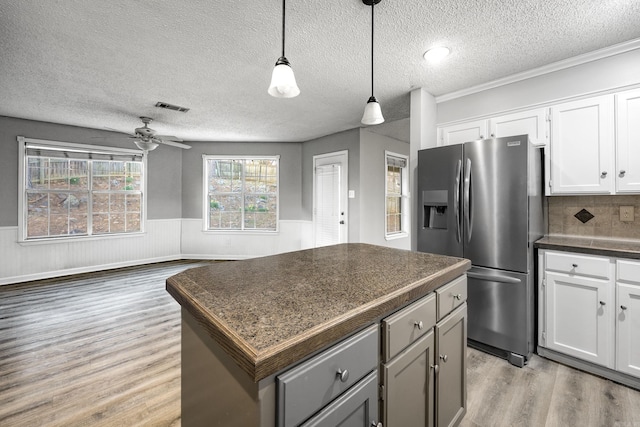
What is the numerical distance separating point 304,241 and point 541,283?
13.2ft

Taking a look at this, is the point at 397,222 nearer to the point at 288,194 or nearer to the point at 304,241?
the point at 304,241

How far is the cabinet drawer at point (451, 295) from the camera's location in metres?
1.30

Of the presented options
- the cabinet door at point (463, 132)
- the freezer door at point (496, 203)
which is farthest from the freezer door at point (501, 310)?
the cabinet door at point (463, 132)

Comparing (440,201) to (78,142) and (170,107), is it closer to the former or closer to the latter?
(170,107)

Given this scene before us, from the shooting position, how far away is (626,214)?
7.70 ft

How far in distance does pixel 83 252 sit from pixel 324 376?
5695 millimetres

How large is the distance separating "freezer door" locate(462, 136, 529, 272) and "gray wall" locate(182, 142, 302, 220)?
12.6 feet

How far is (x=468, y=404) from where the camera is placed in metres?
1.80

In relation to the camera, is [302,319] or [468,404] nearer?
[302,319]

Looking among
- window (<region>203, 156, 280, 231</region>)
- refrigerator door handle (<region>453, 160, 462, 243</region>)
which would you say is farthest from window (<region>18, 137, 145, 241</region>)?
refrigerator door handle (<region>453, 160, 462, 243</region>)

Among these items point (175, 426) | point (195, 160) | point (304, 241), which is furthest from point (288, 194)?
point (175, 426)

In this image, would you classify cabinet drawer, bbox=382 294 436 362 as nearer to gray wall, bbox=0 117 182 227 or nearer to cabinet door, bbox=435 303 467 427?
cabinet door, bbox=435 303 467 427

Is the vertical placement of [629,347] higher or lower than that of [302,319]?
lower

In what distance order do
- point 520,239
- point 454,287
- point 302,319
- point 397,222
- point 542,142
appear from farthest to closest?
point 397,222 → point 542,142 → point 520,239 → point 454,287 → point 302,319
